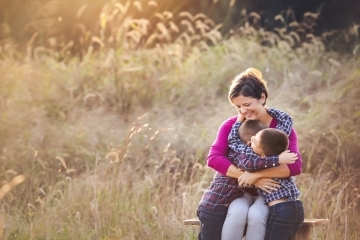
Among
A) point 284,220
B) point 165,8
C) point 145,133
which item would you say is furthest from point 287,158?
point 165,8

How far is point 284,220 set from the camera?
4082mm

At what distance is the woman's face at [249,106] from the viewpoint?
14.1ft

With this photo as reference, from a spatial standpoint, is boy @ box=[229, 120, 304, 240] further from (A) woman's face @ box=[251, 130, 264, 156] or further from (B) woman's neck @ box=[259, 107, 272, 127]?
(B) woman's neck @ box=[259, 107, 272, 127]

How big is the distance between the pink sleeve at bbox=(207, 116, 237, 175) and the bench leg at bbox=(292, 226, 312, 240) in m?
0.56

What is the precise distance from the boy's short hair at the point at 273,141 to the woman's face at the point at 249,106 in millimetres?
251

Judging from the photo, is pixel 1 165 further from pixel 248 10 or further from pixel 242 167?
pixel 248 10

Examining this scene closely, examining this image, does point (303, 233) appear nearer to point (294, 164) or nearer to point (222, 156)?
point (294, 164)

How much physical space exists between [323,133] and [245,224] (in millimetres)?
2866

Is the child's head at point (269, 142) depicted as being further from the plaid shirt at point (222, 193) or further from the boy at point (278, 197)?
the plaid shirt at point (222, 193)

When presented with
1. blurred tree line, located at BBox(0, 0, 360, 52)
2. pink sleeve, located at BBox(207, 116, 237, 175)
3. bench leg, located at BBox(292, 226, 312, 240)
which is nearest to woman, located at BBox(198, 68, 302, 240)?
pink sleeve, located at BBox(207, 116, 237, 175)

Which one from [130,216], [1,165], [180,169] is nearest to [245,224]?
Answer: [130,216]

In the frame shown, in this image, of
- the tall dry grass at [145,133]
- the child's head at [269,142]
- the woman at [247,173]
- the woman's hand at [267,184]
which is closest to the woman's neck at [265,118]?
the woman at [247,173]

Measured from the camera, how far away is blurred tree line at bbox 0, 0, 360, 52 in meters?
9.77

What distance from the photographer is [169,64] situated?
8.62m
